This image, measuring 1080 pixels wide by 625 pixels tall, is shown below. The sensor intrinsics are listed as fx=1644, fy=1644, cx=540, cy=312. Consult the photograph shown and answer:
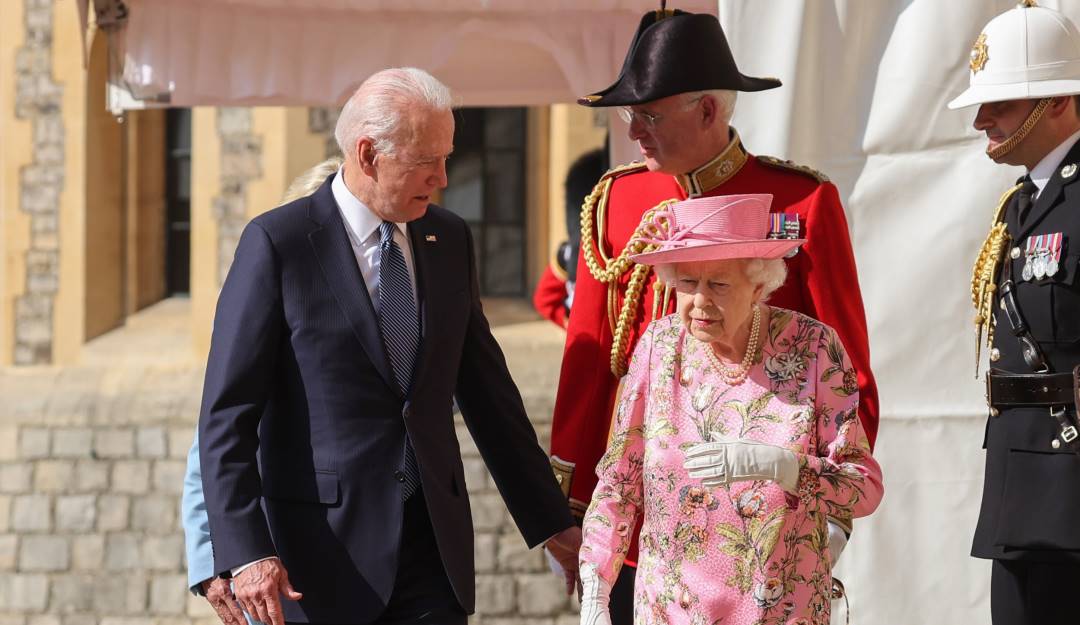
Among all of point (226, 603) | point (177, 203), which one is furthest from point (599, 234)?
point (177, 203)

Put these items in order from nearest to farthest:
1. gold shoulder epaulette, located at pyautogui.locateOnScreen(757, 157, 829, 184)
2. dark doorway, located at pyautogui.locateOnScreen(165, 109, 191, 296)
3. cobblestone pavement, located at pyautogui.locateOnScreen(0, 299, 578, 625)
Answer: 1. gold shoulder epaulette, located at pyautogui.locateOnScreen(757, 157, 829, 184)
2. cobblestone pavement, located at pyautogui.locateOnScreen(0, 299, 578, 625)
3. dark doorway, located at pyautogui.locateOnScreen(165, 109, 191, 296)

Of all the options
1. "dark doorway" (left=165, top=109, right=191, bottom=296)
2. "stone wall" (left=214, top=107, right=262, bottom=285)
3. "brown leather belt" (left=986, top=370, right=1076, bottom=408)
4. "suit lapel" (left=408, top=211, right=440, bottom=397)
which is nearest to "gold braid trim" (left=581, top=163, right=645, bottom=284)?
"suit lapel" (left=408, top=211, right=440, bottom=397)

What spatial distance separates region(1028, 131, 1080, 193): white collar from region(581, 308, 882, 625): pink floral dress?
1.00m

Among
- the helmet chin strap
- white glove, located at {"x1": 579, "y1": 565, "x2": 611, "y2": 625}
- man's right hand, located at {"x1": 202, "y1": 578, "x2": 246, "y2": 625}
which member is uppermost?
the helmet chin strap

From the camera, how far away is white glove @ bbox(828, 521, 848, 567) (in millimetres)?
3303

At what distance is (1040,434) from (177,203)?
8.29 m

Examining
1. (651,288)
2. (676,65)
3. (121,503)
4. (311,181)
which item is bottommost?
(121,503)

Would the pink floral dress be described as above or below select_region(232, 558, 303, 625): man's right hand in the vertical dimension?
above

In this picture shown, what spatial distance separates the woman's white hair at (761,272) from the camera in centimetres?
322

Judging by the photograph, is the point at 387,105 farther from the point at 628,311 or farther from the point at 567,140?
the point at 567,140

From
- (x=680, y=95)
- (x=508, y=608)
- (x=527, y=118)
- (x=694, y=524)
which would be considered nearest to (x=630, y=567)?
(x=694, y=524)

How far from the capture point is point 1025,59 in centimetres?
396

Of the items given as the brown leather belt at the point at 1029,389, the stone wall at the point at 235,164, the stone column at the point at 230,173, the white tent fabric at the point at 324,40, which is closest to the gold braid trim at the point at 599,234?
the brown leather belt at the point at 1029,389

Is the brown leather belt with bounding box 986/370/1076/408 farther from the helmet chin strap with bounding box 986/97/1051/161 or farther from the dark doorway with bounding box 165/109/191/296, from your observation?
the dark doorway with bounding box 165/109/191/296
